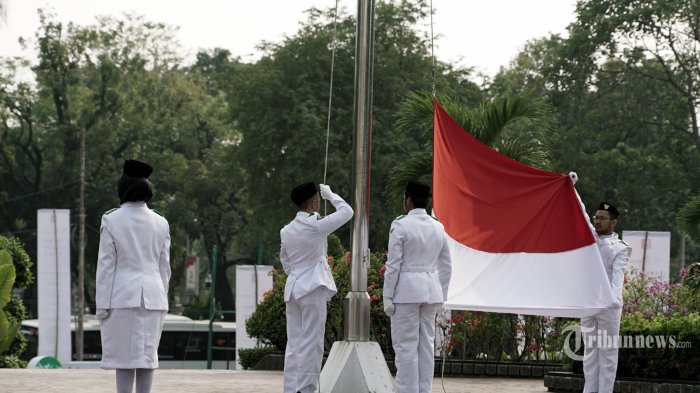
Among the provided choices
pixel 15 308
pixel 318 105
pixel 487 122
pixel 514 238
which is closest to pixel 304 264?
pixel 514 238

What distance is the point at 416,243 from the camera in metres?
11.5

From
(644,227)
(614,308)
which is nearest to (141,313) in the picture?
(614,308)

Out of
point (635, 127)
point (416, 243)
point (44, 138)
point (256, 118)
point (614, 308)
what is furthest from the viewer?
point (44, 138)

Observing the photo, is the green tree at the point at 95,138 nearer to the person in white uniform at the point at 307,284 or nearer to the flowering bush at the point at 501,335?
the flowering bush at the point at 501,335

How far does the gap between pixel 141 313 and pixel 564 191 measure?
518cm

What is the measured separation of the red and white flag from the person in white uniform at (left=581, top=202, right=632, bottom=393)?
0.13 meters

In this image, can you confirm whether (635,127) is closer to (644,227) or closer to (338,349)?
(644,227)

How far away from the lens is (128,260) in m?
9.46

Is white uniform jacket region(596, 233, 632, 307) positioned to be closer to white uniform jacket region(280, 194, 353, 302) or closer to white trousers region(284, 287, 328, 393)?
white uniform jacket region(280, 194, 353, 302)

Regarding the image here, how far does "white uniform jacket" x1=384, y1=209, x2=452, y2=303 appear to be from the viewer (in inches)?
448

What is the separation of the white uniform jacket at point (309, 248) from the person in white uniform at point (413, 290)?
52 centimetres

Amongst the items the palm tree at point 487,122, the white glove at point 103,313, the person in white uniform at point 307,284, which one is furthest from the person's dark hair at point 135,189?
the palm tree at point 487,122

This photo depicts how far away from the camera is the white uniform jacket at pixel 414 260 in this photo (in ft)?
37.3

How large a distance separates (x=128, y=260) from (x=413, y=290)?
112 inches
